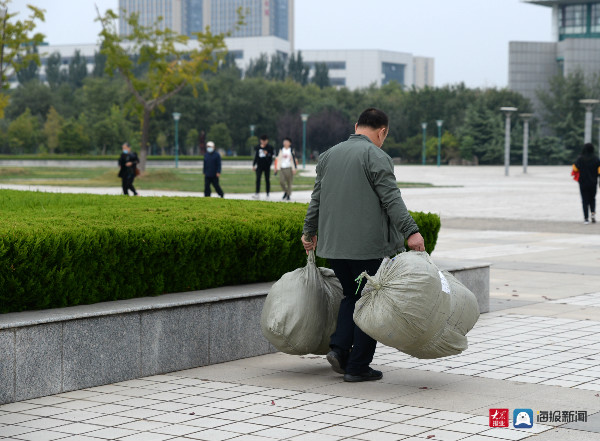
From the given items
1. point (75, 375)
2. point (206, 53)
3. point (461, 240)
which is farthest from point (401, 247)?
point (206, 53)

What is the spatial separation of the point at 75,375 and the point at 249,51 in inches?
6947

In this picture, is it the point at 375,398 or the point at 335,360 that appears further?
the point at 335,360

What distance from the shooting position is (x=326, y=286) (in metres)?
6.66

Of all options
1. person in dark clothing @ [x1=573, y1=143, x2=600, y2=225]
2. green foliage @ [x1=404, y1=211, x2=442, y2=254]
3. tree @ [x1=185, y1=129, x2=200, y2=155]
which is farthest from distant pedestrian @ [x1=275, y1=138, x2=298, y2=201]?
tree @ [x1=185, y1=129, x2=200, y2=155]

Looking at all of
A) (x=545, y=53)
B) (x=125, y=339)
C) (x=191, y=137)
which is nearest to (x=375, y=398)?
(x=125, y=339)

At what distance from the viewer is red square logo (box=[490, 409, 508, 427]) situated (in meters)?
5.27

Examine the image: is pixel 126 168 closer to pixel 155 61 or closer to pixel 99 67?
pixel 155 61

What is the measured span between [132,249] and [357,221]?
167cm

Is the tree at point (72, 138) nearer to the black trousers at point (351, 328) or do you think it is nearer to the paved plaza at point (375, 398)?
the paved plaza at point (375, 398)

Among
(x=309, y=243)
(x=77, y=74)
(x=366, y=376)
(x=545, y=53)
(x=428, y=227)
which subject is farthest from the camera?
(x=77, y=74)

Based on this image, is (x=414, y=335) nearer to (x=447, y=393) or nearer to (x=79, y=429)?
(x=447, y=393)

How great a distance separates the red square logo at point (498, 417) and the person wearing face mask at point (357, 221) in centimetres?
112

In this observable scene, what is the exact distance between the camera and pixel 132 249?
22.5 feet

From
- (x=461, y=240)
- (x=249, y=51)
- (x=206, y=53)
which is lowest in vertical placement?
(x=461, y=240)
